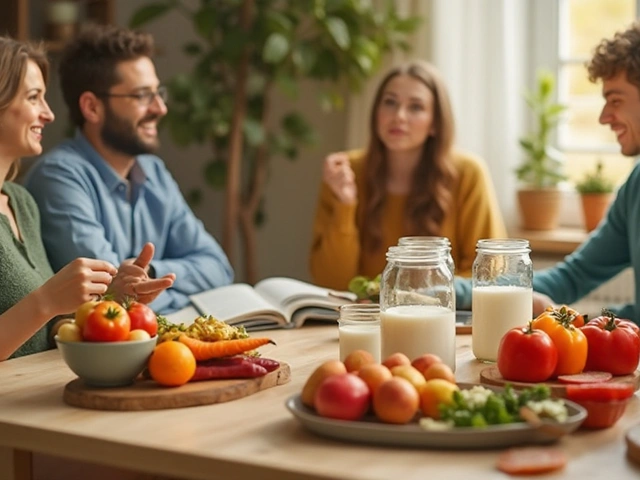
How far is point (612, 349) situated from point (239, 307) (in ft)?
3.05

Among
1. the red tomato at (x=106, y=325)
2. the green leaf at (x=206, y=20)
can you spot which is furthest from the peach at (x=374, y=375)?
the green leaf at (x=206, y=20)

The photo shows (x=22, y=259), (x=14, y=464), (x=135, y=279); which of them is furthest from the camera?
(x=22, y=259)

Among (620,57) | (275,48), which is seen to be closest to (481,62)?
(275,48)

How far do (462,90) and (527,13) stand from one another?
418 millimetres

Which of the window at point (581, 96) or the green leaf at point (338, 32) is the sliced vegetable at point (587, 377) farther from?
the window at point (581, 96)

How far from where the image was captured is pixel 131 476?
201cm

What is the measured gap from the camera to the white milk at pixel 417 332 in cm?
183

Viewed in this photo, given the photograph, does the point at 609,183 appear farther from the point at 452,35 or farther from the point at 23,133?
the point at 23,133

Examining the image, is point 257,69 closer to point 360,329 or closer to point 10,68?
point 10,68

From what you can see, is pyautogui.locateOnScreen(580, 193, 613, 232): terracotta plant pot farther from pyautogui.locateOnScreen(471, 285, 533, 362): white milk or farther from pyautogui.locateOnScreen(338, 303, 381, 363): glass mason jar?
pyautogui.locateOnScreen(338, 303, 381, 363): glass mason jar

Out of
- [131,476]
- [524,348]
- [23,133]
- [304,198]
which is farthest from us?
[304,198]

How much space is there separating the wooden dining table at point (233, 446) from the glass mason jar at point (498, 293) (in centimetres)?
15

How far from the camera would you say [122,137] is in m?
2.97

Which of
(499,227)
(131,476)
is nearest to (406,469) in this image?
(131,476)
